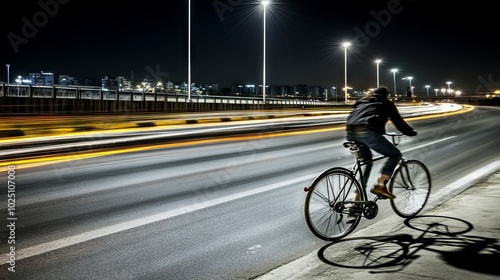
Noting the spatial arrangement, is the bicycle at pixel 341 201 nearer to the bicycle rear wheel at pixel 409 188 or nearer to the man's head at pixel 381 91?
the bicycle rear wheel at pixel 409 188

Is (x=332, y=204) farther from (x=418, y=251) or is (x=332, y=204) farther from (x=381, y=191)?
(x=418, y=251)

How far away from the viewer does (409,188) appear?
6238 millimetres

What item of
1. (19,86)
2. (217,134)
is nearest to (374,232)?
(217,134)

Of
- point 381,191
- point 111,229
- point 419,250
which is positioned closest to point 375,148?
point 381,191

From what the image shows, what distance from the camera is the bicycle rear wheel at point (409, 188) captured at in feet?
19.7

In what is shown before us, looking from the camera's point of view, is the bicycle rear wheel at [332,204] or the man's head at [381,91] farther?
the man's head at [381,91]

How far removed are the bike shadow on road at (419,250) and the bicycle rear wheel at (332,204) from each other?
0.28 metres

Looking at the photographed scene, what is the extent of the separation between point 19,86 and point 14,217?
2969 centimetres

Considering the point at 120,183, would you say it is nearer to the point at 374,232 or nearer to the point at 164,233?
the point at 164,233

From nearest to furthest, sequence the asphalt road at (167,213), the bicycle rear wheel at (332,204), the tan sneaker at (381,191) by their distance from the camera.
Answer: the asphalt road at (167,213) → the bicycle rear wheel at (332,204) → the tan sneaker at (381,191)

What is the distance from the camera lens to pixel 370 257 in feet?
14.2

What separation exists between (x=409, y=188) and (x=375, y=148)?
104cm

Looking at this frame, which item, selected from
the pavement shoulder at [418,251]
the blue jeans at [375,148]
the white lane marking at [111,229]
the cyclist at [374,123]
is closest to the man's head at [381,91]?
the cyclist at [374,123]

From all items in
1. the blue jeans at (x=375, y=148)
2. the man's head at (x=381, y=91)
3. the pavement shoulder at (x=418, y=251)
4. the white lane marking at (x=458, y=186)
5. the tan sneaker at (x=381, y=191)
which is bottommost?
the pavement shoulder at (x=418, y=251)
